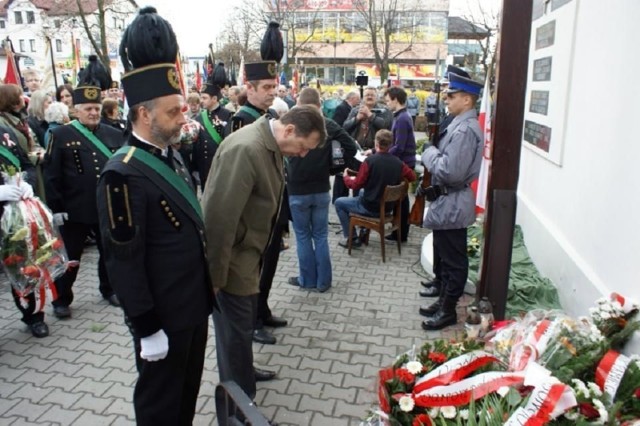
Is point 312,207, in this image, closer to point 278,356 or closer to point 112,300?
point 278,356

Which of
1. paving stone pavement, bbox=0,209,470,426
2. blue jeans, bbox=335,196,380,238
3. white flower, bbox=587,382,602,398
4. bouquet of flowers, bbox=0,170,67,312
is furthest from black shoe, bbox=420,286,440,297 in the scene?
bouquet of flowers, bbox=0,170,67,312

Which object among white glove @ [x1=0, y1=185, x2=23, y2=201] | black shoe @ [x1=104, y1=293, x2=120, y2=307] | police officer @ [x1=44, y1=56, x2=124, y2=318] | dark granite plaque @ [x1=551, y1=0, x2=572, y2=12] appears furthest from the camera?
black shoe @ [x1=104, y1=293, x2=120, y2=307]

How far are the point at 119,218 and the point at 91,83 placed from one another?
11.1 ft

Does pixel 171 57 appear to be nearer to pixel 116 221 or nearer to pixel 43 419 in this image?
pixel 116 221

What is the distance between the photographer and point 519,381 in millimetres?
2129

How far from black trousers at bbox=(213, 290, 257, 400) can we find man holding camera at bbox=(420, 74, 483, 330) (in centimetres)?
194

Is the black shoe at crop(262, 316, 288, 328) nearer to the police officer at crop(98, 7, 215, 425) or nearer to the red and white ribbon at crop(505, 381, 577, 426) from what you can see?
the police officer at crop(98, 7, 215, 425)

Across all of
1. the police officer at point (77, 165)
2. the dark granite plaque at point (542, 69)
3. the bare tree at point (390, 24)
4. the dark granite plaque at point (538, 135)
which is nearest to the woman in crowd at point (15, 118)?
the police officer at point (77, 165)

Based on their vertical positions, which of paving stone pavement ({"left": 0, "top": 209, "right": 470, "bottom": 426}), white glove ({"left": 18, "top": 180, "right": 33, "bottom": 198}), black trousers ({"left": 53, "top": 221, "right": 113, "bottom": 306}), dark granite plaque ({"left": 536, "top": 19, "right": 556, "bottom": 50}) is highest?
dark granite plaque ({"left": 536, "top": 19, "right": 556, "bottom": 50})

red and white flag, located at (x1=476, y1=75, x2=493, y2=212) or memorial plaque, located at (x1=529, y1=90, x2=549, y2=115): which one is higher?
memorial plaque, located at (x1=529, y1=90, x2=549, y2=115)

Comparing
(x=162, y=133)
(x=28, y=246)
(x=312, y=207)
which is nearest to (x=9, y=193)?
(x=28, y=246)

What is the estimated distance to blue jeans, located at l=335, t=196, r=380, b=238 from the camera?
6.48 m

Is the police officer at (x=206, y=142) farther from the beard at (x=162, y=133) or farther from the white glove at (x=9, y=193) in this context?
the beard at (x=162, y=133)

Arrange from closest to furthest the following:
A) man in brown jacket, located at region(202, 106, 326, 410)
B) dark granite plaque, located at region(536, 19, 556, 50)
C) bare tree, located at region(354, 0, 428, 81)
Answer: man in brown jacket, located at region(202, 106, 326, 410) → dark granite plaque, located at region(536, 19, 556, 50) → bare tree, located at region(354, 0, 428, 81)
